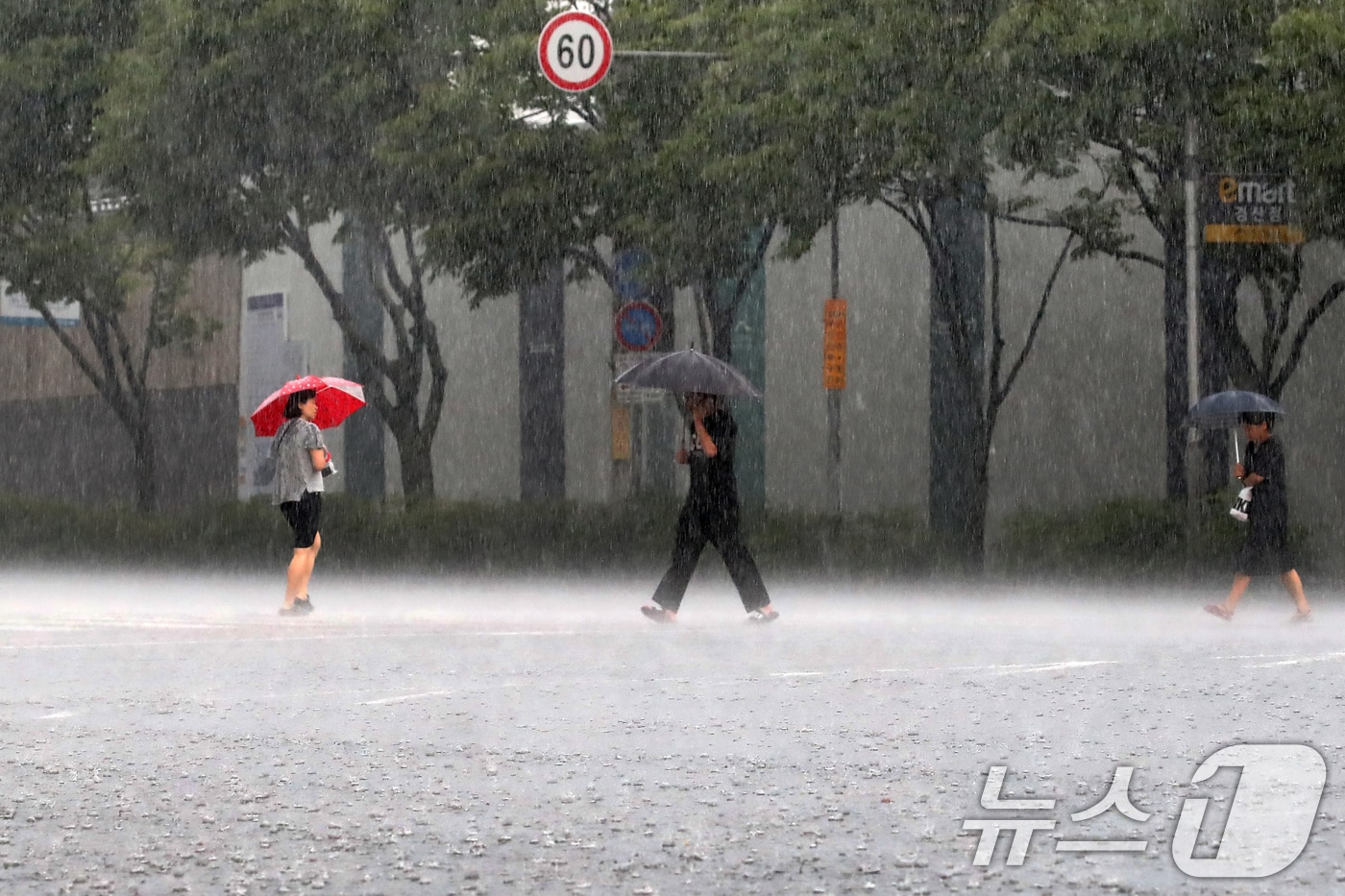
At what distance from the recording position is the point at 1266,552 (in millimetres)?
15586

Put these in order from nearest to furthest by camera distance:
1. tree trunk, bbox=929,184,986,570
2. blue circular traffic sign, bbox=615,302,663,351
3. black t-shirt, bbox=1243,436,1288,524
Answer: black t-shirt, bbox=1243,436,1288,524
blue circular traffic sign, bbox=615,302,663,351
tree trunk, bbox=929,184,986,570

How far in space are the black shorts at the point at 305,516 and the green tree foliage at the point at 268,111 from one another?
6665 millimetres

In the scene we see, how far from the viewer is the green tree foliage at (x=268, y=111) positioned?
2225cm

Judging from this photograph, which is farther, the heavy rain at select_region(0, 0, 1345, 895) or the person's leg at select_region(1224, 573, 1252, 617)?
the person's leg at select_region(1224, 573, 1252, 617)

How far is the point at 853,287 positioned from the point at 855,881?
24762 mm

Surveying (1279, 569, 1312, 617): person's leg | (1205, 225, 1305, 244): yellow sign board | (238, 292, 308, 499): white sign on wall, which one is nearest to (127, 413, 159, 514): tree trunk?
(238, 292, 308, 499): white sign on wall

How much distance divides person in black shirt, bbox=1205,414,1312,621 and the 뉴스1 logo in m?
7.35

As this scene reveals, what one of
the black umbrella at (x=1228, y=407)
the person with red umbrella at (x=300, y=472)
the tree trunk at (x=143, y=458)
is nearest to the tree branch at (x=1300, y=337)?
the black umbrella at (x=1228, y=407)

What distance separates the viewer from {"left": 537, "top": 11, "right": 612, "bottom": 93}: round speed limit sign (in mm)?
19578

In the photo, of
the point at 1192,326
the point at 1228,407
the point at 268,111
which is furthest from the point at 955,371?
the point at 1228,407

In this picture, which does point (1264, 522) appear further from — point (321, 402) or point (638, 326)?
point (638, 326)

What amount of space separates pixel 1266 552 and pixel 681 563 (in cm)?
427

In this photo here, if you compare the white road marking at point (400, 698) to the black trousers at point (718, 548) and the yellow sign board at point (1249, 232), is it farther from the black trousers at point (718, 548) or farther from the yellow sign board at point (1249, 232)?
the yellow sign board at point (1249, 232)

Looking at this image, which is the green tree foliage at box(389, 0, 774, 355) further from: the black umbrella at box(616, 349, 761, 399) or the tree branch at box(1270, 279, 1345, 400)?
the black umbrella at box(616, 349, 761, 399)
